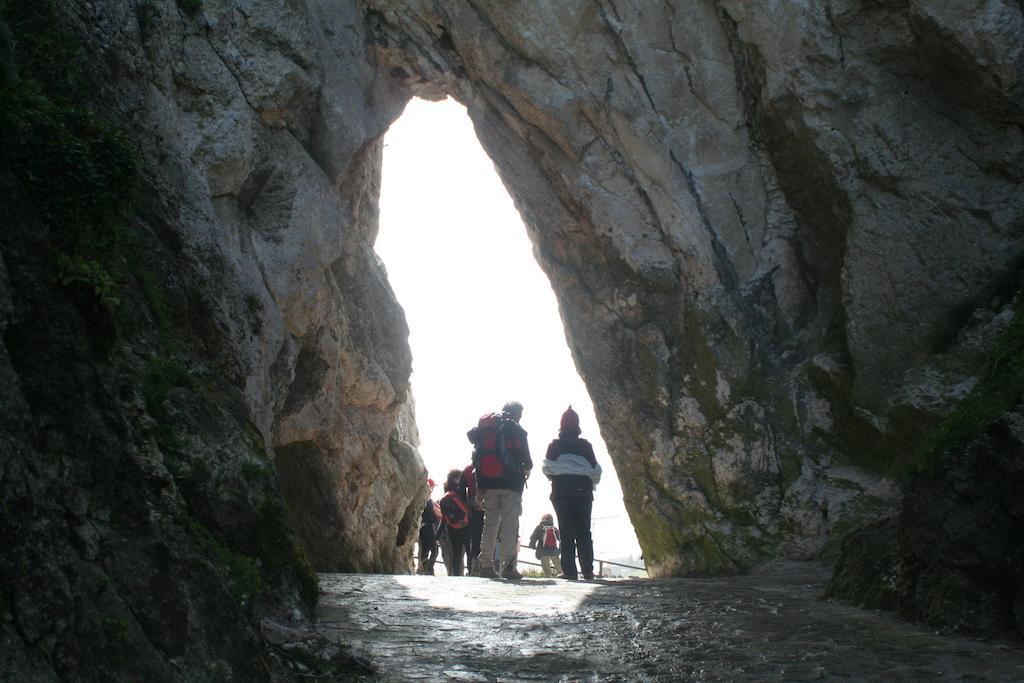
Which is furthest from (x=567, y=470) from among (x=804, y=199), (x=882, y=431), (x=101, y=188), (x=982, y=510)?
(x=101, y=188)

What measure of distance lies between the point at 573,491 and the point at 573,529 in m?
0.53

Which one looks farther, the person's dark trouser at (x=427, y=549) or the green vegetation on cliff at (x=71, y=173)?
the person's dark trouser at (x=427, y=549)

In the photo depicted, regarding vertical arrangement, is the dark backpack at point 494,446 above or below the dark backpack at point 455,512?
above

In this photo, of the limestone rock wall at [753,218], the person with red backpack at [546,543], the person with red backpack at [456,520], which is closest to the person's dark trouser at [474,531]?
the person with red backpack at [456,520]

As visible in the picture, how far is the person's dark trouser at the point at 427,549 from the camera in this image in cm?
1783

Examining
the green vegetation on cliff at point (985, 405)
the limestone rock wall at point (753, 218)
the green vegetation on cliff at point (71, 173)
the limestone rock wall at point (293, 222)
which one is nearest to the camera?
the green vegetation on cliff at point (71, 173)

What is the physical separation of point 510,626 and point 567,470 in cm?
552

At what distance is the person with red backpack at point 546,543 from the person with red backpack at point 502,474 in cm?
813

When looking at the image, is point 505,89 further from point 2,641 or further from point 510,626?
point 2,641

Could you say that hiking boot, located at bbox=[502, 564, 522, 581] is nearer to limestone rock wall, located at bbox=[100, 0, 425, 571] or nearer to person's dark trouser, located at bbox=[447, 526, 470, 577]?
person's dark trouser, located at bbox=[447, 526, 470, 577]

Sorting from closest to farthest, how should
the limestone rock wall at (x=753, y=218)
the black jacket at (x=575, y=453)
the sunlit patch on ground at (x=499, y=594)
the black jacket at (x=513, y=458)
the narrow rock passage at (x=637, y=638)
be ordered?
the narrow rock passage at (x=637, y=638) < the sunlit patch on ground at (x=499, y=594) < the limestone rock wall at (x=753, y=218) < the black jacket at (x=513, y=458) < the black jacket at (x=575, y=453)

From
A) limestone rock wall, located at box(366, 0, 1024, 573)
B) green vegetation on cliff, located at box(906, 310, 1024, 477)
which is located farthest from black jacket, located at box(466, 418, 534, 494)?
green vegetation on cliff, located at box(906, 310, 1024, 477)

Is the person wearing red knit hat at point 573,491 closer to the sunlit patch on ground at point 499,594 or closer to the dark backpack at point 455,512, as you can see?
the sunlit patch on ground at point 499,594

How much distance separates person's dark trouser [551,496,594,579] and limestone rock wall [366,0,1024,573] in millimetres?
1954
